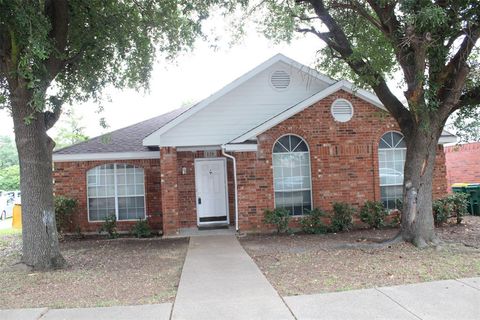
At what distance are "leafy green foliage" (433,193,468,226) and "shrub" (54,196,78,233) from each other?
1044cm

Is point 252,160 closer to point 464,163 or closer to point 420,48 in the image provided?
point 420,48

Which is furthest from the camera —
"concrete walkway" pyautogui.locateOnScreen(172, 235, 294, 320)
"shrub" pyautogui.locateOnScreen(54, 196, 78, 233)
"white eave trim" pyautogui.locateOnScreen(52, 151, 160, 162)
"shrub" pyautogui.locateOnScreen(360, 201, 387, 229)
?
"white eave trim" pyautogui.locateOnScreen(52, 151, 160, 162)

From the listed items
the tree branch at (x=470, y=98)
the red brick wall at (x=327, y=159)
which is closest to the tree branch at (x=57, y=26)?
the red brick wall at (x=327, y=159)

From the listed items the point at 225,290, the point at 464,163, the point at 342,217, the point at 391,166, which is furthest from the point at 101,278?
the point at 464,163

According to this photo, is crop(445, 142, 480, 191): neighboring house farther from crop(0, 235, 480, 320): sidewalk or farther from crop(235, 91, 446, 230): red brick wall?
crop(0, 235, 480, 320): sidewalk

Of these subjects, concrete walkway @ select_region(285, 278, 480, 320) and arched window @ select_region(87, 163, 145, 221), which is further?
arched window @ select_region(87, 163, 145, 221)

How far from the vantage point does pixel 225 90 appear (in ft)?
41.3

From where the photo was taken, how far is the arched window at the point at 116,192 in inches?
525

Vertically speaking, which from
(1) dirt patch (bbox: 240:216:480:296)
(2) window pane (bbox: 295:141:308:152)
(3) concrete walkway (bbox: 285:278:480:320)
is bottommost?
(3) concrete walkway (bbox: 285:278:480:320)

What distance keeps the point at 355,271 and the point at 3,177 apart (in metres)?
53.6

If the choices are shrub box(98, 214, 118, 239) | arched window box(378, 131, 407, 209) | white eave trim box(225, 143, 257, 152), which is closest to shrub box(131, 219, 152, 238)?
shrub box(98, 214, 118, 239)

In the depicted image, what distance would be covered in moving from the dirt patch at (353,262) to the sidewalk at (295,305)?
14.4 inches

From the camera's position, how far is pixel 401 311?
5105 mm

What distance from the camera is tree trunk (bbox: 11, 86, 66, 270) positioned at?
8125mm
